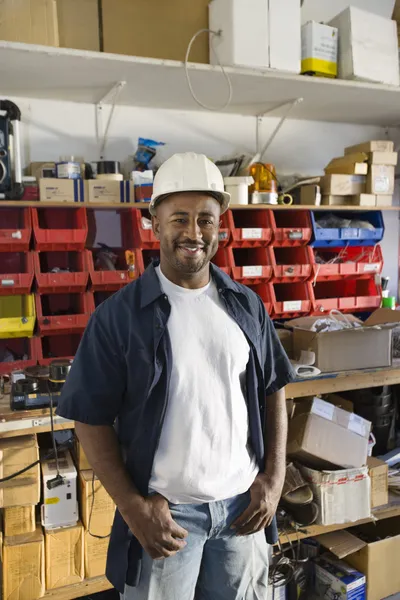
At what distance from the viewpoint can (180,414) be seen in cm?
108

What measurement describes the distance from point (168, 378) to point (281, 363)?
0.36 meters

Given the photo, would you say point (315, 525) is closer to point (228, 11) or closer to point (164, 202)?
point (164, 202)

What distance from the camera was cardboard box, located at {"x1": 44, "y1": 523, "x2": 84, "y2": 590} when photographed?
1.61 m

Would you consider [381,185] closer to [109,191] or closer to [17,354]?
[109,191]

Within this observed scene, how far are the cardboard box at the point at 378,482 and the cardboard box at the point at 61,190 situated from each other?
4.98ft

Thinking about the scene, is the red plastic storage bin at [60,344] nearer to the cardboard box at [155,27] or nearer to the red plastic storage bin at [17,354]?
the red plastic storage bin at [17,354]

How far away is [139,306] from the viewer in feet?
3.67

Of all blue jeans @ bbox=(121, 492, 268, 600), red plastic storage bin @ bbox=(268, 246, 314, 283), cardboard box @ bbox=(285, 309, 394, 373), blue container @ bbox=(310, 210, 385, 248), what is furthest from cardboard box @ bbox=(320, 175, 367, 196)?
blue jeans @ bbox=(121, 492, 268, 600)

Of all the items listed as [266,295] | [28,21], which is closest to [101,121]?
[28,21]

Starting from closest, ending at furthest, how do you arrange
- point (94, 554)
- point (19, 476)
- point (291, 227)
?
point (19, 476) → point (94, 554) → point (291, 227)

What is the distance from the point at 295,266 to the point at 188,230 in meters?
1.42

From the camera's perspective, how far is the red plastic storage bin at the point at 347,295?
253cm

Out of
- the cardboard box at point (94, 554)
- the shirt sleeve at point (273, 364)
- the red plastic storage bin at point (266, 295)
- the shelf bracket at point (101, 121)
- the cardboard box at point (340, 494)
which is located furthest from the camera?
the red plastic storage bin at point (266, 295)

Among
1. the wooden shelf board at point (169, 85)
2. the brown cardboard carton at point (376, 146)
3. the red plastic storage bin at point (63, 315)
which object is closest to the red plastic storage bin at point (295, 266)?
the brown cardboard carton at point (376, 146)
